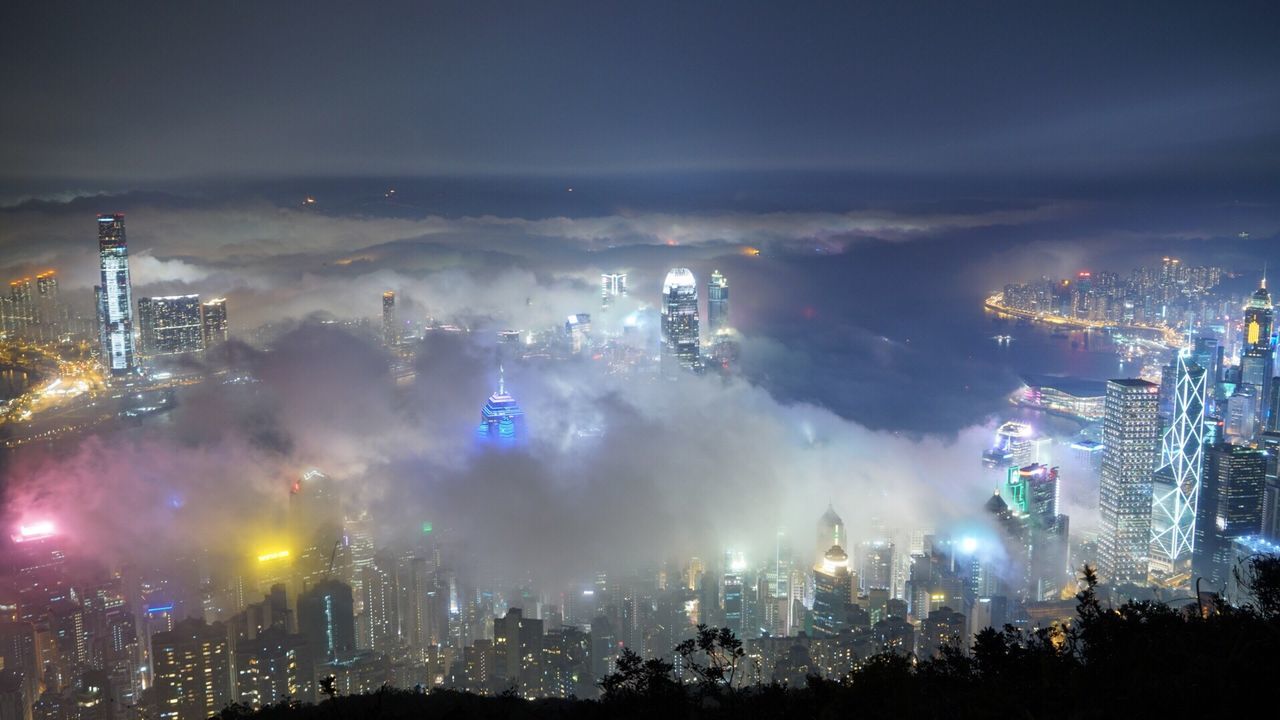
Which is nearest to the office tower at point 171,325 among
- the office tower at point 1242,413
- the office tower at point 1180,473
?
the office tower at point 1180,473

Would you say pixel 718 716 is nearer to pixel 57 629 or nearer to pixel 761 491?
pixel 57 629

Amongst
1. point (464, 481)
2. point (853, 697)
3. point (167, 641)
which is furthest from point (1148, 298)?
point (167, 641)

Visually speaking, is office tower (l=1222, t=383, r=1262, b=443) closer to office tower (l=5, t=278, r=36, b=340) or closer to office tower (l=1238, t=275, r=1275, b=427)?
office tower (l=1238, t=275, r=1275, b=427)

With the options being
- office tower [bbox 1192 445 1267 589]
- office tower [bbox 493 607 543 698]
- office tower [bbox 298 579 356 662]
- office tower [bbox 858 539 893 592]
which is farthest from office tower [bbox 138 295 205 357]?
office tower [bbox 1192 445 1267 589]

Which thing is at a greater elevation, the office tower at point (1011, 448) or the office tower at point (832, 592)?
the office tower at point (1011, 448)

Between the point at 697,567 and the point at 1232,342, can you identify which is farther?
the point at 1232,342

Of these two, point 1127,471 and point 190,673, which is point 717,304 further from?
point 190,673

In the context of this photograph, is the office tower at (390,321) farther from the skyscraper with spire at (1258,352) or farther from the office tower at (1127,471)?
the skyscraper with spire at (1258,352)
